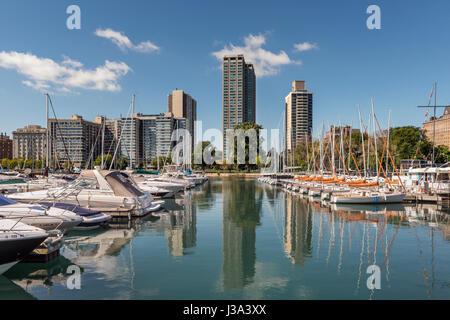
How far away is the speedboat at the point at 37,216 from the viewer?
50.7ft

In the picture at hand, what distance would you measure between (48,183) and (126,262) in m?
32.5

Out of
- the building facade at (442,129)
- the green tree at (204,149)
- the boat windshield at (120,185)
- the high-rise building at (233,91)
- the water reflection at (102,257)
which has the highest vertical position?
the high-rise building at (233,91)

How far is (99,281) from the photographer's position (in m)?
12.1

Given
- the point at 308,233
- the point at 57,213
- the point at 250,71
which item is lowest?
the point at 308,233

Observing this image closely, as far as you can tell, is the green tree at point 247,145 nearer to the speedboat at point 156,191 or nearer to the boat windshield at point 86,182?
the speedboat at point 156,191

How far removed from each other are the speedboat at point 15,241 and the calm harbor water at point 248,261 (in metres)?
0.90

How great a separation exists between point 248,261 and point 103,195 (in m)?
14.5

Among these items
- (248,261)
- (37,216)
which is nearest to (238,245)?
(248,261)

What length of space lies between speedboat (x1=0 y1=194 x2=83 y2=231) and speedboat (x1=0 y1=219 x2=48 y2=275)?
2780 millimetres

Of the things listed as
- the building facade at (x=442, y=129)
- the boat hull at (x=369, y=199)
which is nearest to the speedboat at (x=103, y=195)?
the boat hull at (x=369, y=199)

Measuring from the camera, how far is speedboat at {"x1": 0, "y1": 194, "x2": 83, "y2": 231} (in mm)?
15445

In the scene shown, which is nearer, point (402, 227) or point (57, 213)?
point (57, 213)

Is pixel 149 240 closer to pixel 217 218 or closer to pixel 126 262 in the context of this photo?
pixel 126 262
